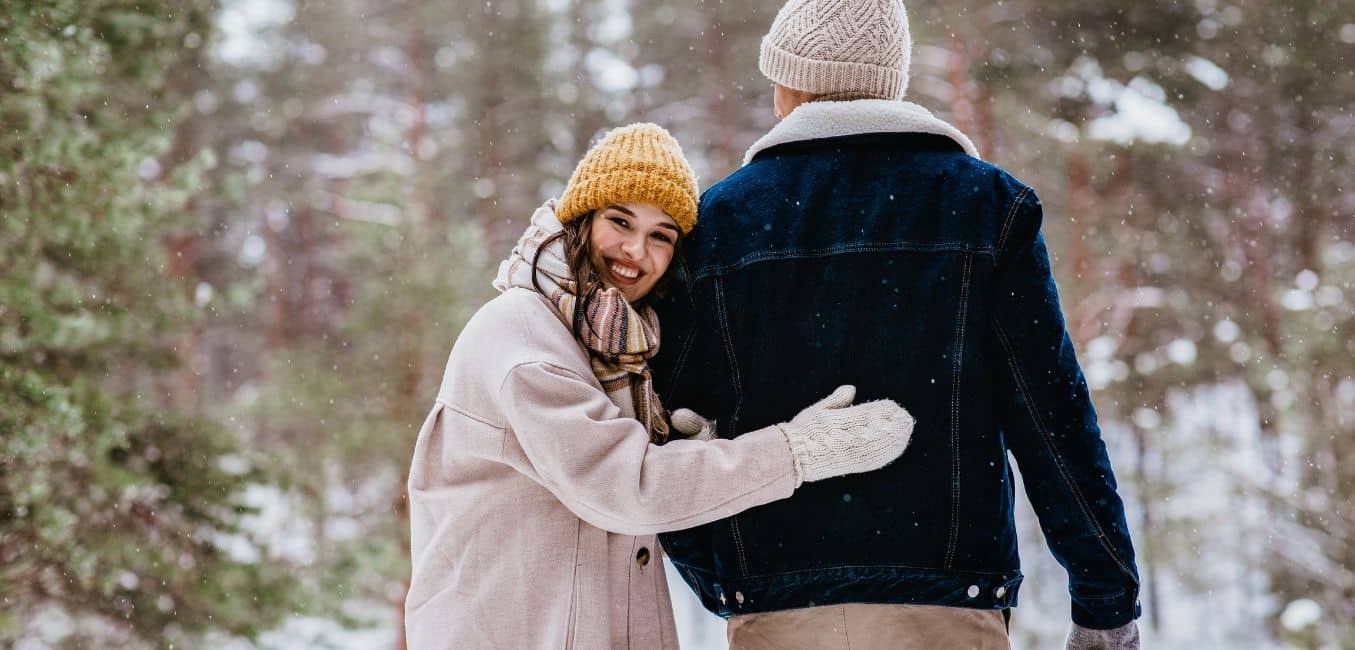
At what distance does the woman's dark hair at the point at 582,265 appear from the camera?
225 cm

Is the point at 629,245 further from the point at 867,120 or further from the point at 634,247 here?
the point at 867,120

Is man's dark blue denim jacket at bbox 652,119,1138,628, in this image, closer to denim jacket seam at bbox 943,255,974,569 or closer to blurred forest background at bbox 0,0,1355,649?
denim jacket seam at bbox 943,255,974,569

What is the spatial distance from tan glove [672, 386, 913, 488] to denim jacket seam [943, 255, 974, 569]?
11 centimetres

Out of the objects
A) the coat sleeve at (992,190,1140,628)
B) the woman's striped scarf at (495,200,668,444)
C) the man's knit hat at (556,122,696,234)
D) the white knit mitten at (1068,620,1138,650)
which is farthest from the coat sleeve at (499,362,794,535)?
the white knit mitten at (1068,620,1138,650)

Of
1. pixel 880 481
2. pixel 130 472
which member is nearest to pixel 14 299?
pixel 130 472

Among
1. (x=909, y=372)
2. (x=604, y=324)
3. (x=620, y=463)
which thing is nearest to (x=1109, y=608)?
(x=909, y=372)

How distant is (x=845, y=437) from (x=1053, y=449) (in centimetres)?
49

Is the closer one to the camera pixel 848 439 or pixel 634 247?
pixel 848 439

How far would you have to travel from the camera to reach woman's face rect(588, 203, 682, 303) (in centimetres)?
236

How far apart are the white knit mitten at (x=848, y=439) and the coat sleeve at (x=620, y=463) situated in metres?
0.03

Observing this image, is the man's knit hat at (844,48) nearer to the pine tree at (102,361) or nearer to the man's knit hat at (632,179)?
the man's knit hat at (632,179)

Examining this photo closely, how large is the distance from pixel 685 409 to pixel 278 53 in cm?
1646

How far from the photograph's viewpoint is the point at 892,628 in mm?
2213

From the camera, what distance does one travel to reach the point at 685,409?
93.2 inches
